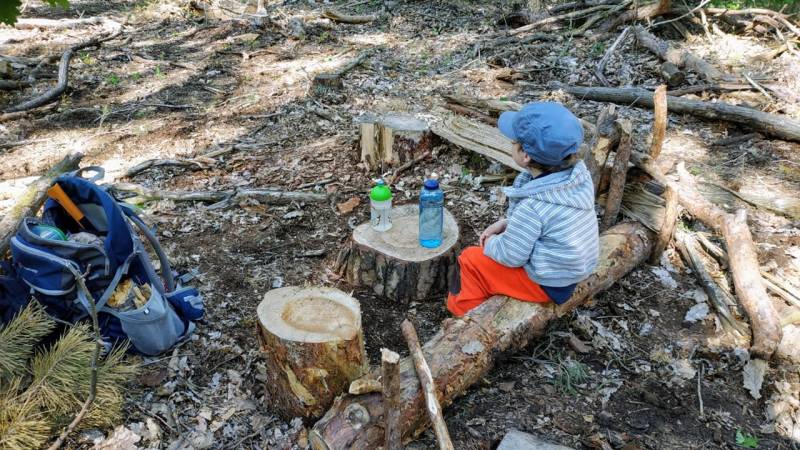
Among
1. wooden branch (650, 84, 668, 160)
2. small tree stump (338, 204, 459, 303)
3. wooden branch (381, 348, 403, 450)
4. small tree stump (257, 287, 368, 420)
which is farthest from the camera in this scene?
wooden branch (650, 84, 668, 160)

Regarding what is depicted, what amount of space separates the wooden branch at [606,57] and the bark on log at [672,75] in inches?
31.9

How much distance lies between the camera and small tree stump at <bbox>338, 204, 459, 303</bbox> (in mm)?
4262

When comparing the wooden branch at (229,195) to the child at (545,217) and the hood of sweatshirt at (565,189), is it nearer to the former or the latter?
the child at (545,217)

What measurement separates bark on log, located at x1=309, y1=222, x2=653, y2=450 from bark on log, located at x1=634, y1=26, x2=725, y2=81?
481cm

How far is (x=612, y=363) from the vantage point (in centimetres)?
382

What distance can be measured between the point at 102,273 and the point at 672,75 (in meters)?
7.60

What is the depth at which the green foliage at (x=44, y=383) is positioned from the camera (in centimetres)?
277

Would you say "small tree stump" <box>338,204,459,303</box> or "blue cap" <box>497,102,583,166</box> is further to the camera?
"small tree stump" <box>338,204,459,303</box>

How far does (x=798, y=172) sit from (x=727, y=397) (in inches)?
139

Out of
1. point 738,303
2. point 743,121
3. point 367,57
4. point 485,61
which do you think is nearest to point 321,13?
point 367,57

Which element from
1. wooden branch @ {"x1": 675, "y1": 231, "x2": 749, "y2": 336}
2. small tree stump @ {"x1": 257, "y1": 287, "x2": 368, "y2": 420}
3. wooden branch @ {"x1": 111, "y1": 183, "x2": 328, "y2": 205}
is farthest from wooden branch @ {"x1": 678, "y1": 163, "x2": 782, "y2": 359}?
wooden branch @ {"x1": 111, "y1": 183, "x2": 328, "y2": 205}

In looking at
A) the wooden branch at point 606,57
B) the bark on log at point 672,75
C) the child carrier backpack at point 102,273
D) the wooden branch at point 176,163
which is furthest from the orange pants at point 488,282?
the bark on log at point 672,75

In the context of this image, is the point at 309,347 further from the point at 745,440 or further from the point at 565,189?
the point at 745,440

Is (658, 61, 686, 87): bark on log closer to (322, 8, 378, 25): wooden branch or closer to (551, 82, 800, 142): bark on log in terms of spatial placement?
(551, 82, 800, 142): bark on log
